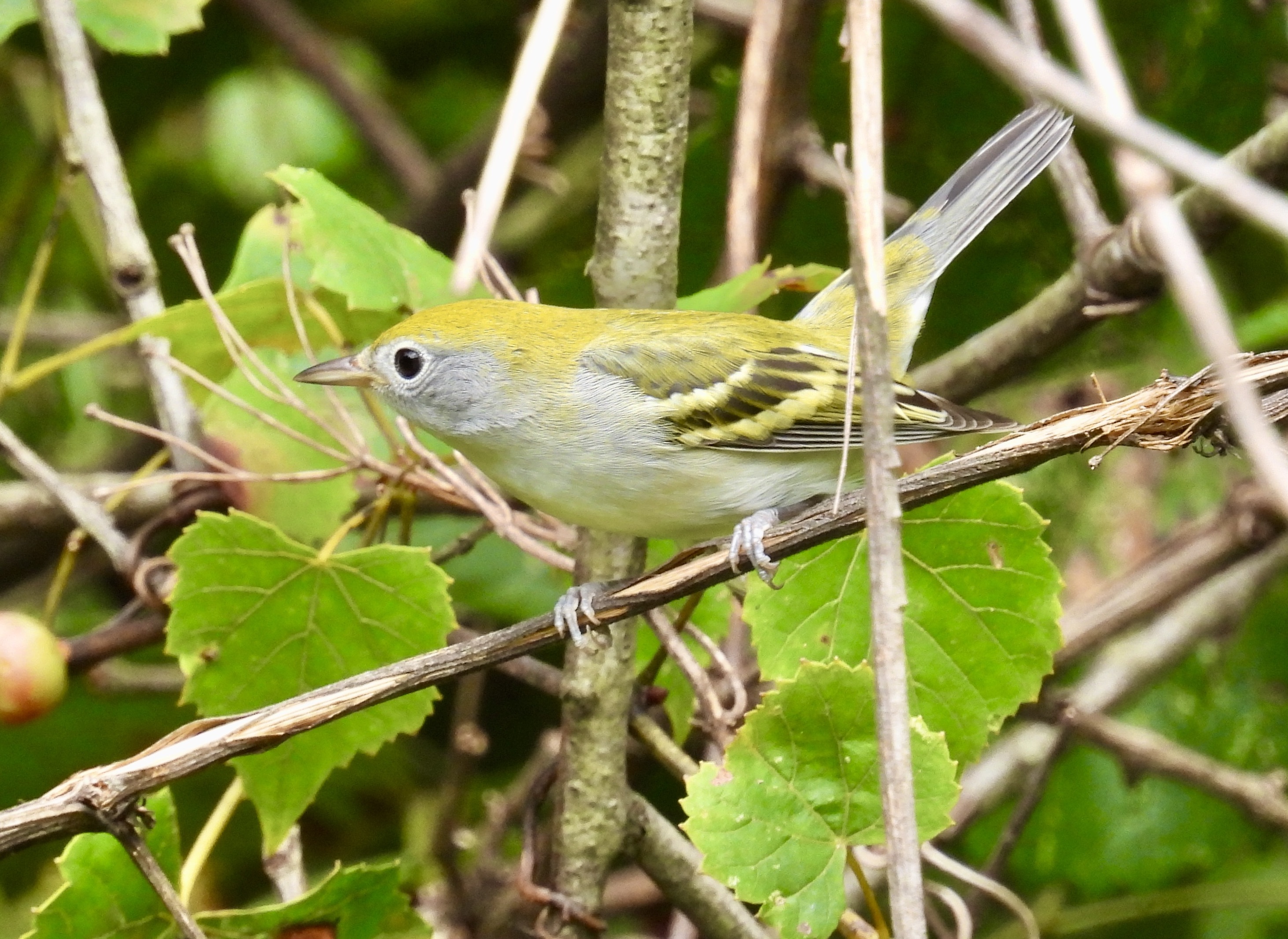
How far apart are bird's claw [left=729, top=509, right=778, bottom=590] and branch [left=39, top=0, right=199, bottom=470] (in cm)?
115

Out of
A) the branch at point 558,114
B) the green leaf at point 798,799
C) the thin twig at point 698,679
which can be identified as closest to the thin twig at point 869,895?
the green leaf at point 798,799

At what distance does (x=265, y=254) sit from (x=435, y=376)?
491mm

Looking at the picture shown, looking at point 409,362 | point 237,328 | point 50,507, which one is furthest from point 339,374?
point 50,507

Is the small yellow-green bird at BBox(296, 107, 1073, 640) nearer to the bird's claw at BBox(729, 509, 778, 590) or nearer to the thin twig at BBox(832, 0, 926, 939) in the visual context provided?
the bird's claw at BBox(729, 509, 778, 590)

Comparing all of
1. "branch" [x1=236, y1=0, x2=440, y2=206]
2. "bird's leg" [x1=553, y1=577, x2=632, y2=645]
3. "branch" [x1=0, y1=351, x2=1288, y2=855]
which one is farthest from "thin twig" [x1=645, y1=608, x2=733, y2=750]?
"branch" [x1=236, y1=0, x2=440, y2=206]

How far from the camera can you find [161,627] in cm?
255

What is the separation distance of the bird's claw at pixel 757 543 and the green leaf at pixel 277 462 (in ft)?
2.66

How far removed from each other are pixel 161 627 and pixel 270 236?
82 centimetres

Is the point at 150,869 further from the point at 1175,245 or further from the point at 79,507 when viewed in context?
the point at 1175,245

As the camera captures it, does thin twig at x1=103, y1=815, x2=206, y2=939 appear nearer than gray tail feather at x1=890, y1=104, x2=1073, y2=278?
Yes

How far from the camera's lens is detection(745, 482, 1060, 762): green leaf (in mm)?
1974

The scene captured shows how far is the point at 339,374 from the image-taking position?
2.54 m

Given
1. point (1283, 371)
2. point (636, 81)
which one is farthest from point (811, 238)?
point (1283, 371)

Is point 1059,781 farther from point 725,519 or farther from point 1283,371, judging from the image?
point 1283,371
